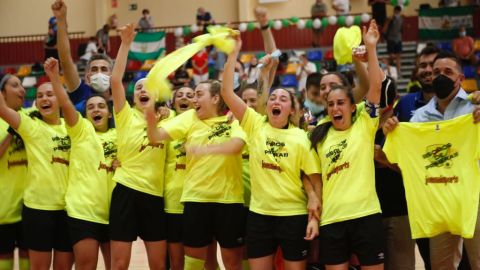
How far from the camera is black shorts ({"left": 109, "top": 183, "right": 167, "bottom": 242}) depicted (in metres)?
5.18

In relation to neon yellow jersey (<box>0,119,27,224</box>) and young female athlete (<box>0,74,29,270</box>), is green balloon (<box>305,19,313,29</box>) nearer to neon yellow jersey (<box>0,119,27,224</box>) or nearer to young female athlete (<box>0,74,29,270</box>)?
young female athlete (<box>0,74,29,270</box>)

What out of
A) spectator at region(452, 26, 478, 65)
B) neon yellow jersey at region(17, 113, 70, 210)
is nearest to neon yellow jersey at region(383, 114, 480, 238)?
neon yellow jersey at region(17, 113, 70, 210)

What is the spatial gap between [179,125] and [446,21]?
1557 centimetres

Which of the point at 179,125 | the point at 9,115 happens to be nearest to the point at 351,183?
the point at 179,125

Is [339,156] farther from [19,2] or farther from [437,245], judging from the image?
[19,2]

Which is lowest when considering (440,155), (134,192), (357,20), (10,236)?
(10,236)

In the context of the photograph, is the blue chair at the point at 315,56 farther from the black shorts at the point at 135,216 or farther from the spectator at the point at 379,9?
the black shorts at the point at 135,216

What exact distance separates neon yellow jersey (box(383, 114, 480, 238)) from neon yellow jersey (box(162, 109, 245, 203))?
1191mm

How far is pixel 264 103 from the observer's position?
17.6 ft

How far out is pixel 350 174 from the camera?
4.61 m

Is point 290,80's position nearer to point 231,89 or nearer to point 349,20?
point 349,20

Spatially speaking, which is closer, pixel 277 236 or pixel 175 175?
pixel 277 236

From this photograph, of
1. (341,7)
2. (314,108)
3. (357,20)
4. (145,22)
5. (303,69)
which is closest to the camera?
(314,108)

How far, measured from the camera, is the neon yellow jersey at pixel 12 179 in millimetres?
5410
